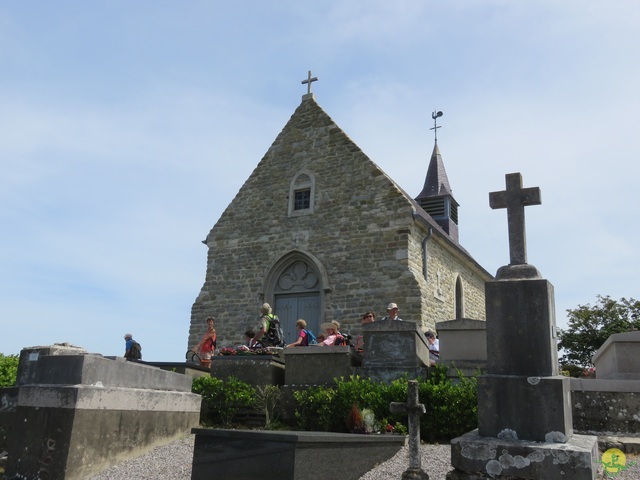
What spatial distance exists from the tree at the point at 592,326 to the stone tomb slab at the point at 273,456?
24.9 meters

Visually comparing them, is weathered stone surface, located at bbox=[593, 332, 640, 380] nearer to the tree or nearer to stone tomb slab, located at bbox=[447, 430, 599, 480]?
stone tomb slab, located at bbox=[447, 430, 599, 480]

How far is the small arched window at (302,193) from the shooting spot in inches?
613

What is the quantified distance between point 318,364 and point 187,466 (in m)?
2.68

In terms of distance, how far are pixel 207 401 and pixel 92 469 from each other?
8.49 ft

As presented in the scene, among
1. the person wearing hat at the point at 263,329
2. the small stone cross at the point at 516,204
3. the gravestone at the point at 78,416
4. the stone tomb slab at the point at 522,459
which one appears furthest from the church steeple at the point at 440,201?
the stone tomb slab at the point at 522,459

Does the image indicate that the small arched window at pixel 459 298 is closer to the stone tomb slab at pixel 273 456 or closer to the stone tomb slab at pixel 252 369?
the stone tomb slab at pixel 252 369

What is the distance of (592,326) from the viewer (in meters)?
27.5

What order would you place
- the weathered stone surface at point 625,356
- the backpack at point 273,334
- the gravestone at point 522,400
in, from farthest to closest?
the backpack at point 273,334 → the weathered stone surface at point 625,356 → the gravestone at point 522,400

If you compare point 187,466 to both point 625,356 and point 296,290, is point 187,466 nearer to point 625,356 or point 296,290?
point 625,356

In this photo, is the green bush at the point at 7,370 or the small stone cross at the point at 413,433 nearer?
the small stone cross at the point at 413,433

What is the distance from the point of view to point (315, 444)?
4.63 meters

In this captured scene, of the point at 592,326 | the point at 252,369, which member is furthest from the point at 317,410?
the point at 592,326

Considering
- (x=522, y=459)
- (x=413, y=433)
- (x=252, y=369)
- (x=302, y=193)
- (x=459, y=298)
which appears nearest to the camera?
(x=522, y=459)

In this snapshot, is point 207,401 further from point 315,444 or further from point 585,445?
point 585,445
